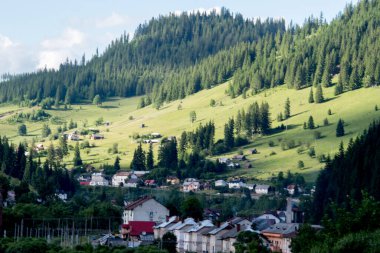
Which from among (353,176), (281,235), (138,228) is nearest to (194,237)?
(281,235)

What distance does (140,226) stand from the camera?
495 feet

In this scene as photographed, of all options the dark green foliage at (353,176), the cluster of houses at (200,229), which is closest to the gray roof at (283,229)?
the cluster of houses at (200,229)

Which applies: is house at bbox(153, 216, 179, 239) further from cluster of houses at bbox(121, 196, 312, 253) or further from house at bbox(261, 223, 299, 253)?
house at bbox(261, 223, 299, 253)

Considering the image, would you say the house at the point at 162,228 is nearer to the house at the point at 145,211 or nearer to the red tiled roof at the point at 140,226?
the red tiled roof at the point at 140,226

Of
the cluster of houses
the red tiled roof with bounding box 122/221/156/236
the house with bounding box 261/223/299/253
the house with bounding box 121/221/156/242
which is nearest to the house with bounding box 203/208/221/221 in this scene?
the cluster of houses

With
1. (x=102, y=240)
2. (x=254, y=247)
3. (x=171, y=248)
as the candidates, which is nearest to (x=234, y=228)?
(x=171, y=248)

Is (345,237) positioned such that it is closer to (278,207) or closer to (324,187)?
(324,187)

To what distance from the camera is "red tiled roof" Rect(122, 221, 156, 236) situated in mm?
148462

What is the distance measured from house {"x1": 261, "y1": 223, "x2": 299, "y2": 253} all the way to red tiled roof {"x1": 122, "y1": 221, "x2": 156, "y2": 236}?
27.6 m

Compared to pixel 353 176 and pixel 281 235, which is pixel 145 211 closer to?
pixel 353 176

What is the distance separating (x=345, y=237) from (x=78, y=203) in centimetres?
10285

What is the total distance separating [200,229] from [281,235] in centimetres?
1518

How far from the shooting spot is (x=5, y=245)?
111m

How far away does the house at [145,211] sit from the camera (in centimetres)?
15088
